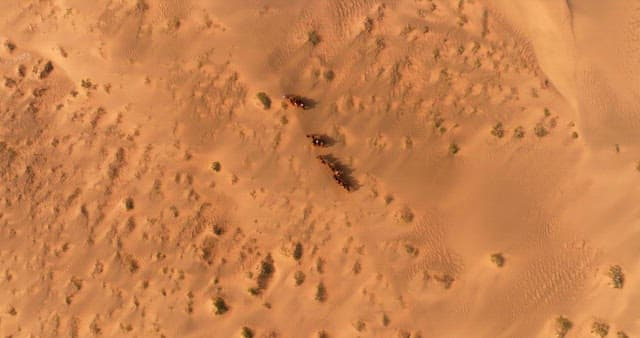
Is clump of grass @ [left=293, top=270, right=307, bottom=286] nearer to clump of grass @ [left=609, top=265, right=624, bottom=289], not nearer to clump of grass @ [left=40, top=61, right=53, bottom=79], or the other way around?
clump of grass @ [left=609, top=265, right=624, bottom=289]

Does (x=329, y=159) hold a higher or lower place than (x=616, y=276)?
higher

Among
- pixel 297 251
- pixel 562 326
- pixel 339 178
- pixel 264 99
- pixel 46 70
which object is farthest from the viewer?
pixel 46 70

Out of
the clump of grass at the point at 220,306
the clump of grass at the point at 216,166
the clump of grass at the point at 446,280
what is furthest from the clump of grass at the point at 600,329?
the clump of grass at the point at 216,166

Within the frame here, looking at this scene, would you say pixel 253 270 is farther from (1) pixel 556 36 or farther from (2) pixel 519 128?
(1) pixel 556 36

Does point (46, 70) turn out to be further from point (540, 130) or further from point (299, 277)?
point (540, 130)

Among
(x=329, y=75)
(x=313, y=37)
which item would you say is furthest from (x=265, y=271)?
(x=313, y=37)

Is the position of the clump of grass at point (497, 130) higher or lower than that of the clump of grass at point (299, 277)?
higher

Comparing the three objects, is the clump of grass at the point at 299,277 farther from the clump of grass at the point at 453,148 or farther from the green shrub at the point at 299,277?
the clump of grass at the point at 453,148

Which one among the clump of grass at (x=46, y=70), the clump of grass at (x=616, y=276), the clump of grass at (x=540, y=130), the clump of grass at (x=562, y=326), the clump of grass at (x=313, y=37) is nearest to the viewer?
Result: the clump of grass at (x=562, y=326)
